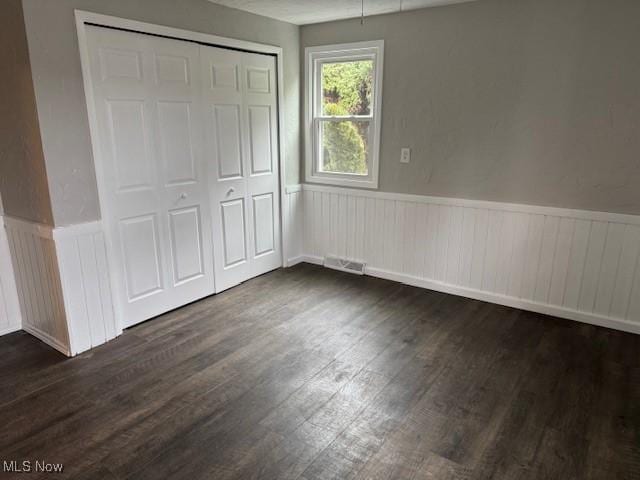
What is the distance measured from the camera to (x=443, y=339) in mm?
3100

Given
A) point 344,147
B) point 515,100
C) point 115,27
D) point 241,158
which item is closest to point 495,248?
point 515,100

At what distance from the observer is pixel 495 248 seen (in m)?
3.60

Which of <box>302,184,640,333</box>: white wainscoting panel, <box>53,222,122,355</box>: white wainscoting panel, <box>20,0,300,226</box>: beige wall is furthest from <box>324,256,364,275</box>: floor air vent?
<box>20,0,300,226</box>: beige wall

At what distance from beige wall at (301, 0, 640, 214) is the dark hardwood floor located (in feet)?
3.61

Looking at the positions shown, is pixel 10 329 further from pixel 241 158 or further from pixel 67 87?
pixel 241 158

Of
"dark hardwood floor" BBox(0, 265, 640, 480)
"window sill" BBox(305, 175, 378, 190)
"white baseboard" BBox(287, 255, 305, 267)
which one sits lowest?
"dark hardwood floor" BBox(0, 265, 640, 480)

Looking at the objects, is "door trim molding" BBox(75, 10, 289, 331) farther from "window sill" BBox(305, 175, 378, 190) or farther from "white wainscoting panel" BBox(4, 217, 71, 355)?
"window sill" BBox(305, 175, 378, 190)

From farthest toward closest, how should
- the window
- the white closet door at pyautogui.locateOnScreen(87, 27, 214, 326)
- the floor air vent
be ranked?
the floor air vent → the window → the white closet door at pyautogui.locateOnScreen(87, 27, 214, 326)

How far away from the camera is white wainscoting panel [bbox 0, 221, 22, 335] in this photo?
10.1 feet

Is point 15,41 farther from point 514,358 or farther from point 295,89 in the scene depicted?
point 514,358

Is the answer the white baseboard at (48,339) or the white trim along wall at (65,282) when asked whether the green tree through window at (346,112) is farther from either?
the white baseboard at (48,339)

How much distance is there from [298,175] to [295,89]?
0.84 meters

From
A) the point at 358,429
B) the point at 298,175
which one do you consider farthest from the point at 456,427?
the point at 298,175

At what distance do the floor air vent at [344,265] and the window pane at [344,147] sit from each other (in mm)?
889
